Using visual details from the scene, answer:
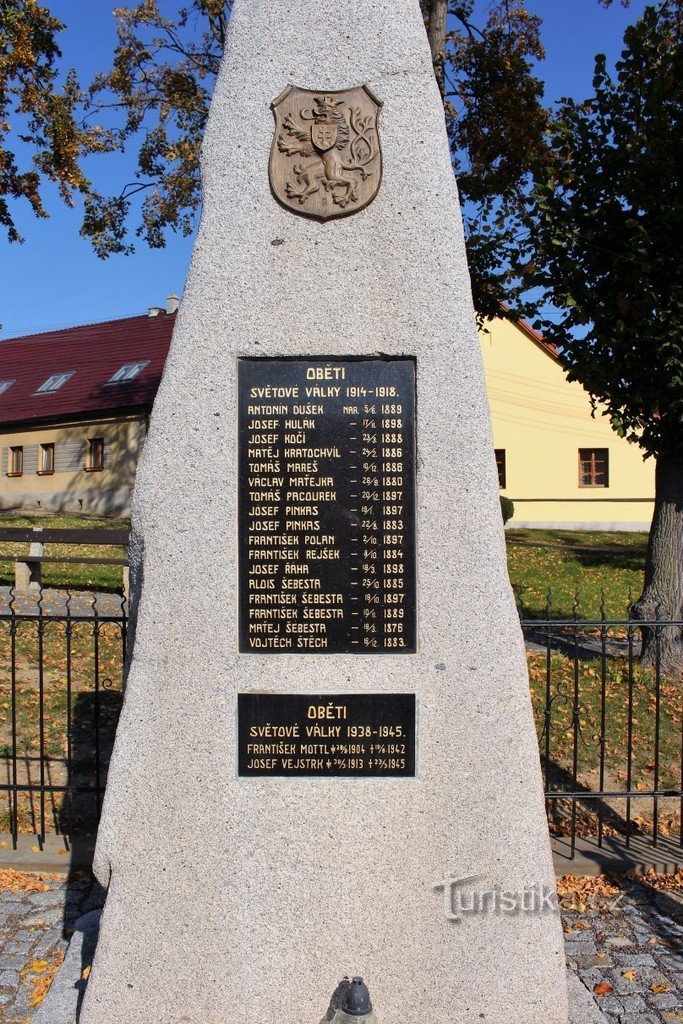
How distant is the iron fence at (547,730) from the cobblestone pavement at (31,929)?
1.50ft

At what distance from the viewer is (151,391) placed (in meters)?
27.0

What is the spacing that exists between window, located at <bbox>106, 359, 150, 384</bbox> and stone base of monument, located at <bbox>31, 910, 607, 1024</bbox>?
26.4 m

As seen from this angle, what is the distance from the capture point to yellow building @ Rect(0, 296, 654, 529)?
2600 centimetres

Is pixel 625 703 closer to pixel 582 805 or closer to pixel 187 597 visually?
pixel 582 805

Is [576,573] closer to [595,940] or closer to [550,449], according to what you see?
[550,449]

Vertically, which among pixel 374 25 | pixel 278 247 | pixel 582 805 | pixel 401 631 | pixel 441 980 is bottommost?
pixel 582 805

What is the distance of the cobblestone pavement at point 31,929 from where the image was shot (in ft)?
11.1

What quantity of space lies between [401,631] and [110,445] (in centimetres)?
2550

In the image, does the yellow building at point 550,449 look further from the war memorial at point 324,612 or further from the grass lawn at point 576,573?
the war memorial at point 324,612

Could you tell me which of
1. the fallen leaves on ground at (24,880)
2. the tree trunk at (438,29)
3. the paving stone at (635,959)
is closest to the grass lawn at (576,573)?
the paving stone at (635,959)

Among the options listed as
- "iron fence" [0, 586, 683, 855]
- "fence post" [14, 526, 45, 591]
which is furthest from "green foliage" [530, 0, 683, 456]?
"fence post" [14, 526, 45, 591]

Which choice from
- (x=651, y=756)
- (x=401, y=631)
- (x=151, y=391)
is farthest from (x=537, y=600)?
(x=151, y=391)

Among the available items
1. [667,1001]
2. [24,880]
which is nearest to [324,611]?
[667,1001]

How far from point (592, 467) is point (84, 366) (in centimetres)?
1806
